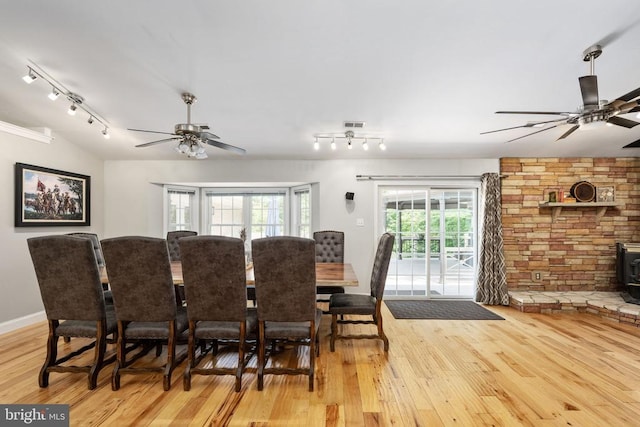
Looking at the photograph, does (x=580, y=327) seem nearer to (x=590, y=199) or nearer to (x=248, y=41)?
(x=590, y=199)

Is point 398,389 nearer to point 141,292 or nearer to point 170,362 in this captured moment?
point 170,362

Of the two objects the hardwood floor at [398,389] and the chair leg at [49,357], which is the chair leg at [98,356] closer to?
the hardwood floor at [398,389]

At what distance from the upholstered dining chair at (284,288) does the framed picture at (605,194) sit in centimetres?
493

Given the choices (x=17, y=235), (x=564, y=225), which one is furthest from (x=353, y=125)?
(x=17, y=235)

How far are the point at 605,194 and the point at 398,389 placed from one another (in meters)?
4.67

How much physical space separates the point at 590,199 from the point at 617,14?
349cm

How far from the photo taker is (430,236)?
16.1 ft

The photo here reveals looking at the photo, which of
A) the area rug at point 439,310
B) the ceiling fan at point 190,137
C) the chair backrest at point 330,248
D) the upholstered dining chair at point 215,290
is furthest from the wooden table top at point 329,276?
the area rug at point 439,310

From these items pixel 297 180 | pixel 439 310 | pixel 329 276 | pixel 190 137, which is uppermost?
pixel 190 137

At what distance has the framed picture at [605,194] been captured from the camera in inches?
181

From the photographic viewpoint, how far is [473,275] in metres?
4.94

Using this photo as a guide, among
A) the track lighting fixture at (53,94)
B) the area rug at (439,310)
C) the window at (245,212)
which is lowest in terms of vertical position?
the area rug at (439,310)

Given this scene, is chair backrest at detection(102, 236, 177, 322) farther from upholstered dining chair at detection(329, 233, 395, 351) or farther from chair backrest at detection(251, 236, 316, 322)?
upholstered dining chair at detection(329, 233, 395, 351)

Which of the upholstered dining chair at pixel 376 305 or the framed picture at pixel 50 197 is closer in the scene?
the upholstered dining chair at pixel 376 305
